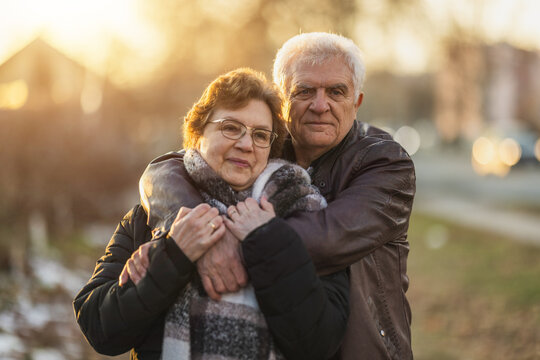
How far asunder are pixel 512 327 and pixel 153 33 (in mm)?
13980

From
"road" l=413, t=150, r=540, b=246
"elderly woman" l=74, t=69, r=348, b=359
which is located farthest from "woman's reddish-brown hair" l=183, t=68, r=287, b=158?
"road" l=413, t=150, r=540, b=246

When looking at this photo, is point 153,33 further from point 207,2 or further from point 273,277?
point 273,277

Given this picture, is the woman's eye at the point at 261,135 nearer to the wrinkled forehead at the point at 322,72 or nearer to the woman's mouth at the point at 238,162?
the woman's mouth at the point at 238,162

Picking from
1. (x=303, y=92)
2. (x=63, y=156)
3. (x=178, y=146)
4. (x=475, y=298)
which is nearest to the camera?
(x=303, y=92)

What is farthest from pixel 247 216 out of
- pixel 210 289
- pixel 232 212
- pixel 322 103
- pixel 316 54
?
pixel 316 54

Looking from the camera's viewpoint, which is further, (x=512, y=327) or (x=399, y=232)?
(x=512, y=327)

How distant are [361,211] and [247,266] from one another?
0.52 metres

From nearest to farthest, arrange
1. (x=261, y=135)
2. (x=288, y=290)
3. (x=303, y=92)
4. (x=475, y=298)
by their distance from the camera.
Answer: (x=288, y=290), (x=261, y=135), (x=303, y=92), (x=475, y=298)

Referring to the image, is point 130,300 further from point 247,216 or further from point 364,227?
point 364,227

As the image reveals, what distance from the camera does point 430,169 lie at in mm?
24578

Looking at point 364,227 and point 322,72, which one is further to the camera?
point 322,72

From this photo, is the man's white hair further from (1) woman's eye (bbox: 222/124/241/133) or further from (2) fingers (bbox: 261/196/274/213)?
(2) fingers (bbox: 261/196/274/213)

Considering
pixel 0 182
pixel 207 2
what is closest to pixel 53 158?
pixel 0 182

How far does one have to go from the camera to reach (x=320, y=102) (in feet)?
8.87
